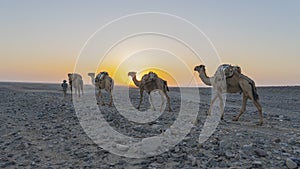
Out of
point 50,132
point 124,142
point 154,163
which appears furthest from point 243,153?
point 50,132

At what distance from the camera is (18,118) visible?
14.5 m

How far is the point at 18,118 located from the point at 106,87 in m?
5.69

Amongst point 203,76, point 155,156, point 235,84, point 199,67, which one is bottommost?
point 155,156

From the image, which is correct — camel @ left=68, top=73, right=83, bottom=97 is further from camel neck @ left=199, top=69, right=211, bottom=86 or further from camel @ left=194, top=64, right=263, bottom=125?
camel @ left=194, top=64, right=263, bottom=125

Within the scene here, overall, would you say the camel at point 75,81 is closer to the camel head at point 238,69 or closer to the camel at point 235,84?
the camel at point 235,84

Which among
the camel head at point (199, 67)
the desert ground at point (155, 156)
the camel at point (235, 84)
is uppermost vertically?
the camel head at point (199, 67)

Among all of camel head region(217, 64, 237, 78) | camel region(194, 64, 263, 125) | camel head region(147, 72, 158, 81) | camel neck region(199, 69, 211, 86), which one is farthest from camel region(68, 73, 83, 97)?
camel head region(217, 64, 237, 78)

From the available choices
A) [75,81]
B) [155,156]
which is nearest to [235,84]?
[155,156]

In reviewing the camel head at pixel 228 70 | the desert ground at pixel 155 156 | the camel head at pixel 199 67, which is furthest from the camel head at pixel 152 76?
the desert ground at pixel 155 156

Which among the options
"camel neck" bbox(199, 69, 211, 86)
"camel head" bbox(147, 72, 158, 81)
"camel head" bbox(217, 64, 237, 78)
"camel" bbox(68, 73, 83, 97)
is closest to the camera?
"camel head" bbox(217, 64, 237, 78)

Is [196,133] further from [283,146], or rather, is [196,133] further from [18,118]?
[18,118]

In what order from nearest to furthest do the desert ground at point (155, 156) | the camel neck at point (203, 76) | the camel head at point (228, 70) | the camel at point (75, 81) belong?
the desert ground at point (155, 156), the camel head at point (228, 70), the camel neck at point (203, 76), the camel at point (75, 81)

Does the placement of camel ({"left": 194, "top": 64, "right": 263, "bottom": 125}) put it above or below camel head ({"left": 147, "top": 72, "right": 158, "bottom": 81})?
below

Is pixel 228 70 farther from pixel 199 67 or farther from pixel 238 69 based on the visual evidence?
pixel 199 67
